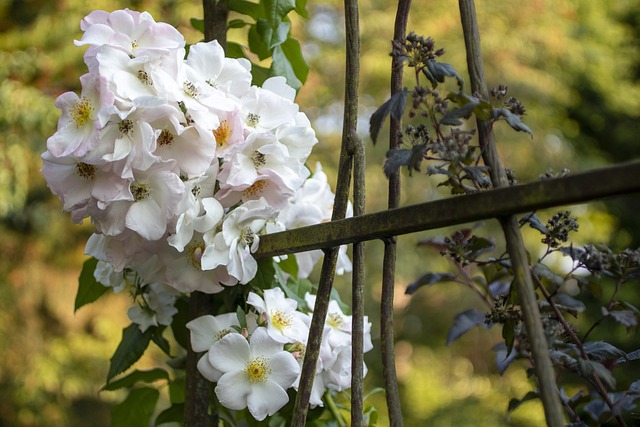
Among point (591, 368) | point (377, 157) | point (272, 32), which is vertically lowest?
point (591, 368)

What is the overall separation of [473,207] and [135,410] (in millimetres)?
480

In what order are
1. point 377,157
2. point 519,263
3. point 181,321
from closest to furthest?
point 519,263 < point 181,321 < point 377,157

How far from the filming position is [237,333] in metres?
0.52

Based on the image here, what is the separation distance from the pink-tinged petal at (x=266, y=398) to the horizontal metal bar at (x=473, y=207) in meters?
0.10

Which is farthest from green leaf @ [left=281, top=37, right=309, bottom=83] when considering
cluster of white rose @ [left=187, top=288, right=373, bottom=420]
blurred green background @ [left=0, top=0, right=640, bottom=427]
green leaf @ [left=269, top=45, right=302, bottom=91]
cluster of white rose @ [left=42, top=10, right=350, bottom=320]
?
blurred green background @ [left=0, top=0, right=640, bottom=427]

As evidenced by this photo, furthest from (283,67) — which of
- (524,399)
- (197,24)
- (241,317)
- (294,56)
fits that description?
(524,399)

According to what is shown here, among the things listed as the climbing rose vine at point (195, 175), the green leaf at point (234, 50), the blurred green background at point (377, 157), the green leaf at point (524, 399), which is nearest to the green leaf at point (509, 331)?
the green leaf at point (524, 399)

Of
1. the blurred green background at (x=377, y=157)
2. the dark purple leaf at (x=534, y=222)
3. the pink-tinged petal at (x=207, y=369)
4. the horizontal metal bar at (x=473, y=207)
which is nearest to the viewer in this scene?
the horizontal metal bar at (x=473, y=207)

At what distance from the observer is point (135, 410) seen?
0.71 metres

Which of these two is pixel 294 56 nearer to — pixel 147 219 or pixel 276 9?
pixel 276 9

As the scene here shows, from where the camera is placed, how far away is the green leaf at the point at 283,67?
0.64 m

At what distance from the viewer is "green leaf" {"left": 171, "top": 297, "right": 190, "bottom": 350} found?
0.68m

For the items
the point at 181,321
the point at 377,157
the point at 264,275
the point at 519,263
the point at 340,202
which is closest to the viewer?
the point at 519,263

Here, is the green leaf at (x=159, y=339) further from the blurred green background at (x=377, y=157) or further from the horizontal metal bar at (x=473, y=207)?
the blurred green background at (x=377, y=157)
